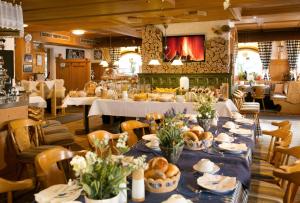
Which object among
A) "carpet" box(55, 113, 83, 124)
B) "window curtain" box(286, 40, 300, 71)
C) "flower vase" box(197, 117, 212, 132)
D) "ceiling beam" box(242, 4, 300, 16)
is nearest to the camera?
"flower vase" box(197, 117, 212, 132)

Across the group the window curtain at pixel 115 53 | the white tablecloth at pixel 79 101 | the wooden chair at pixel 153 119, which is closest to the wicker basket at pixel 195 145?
the wooden chair at pixel 153 119

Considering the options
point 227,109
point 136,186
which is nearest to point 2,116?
point 136,186

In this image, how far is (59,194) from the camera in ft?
5.28

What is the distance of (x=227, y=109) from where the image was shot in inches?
218

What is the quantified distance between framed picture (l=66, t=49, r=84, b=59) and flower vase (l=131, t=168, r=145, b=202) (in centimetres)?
1328

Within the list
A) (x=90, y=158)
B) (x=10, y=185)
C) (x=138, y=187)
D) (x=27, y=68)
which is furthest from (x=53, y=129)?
(x=27, y=68)

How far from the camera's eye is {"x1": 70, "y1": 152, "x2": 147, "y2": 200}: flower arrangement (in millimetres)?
1295

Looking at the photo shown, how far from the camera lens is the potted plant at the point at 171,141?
2.04 metres

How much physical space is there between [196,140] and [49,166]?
112 centimetres

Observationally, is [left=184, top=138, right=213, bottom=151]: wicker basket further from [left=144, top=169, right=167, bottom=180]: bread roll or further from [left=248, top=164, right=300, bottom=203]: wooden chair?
[left=144, top=169, right=167, bottom=180]: bread roll

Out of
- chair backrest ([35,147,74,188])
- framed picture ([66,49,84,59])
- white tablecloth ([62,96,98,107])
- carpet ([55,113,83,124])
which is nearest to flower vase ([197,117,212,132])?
chair backrest ([35,147,74,188])

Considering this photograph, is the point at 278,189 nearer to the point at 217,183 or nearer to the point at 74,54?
the point at 217,183

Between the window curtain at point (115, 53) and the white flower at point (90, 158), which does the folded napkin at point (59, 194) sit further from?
the window curtain at point (115, 53)

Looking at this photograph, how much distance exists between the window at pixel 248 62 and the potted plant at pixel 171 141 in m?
12.3
